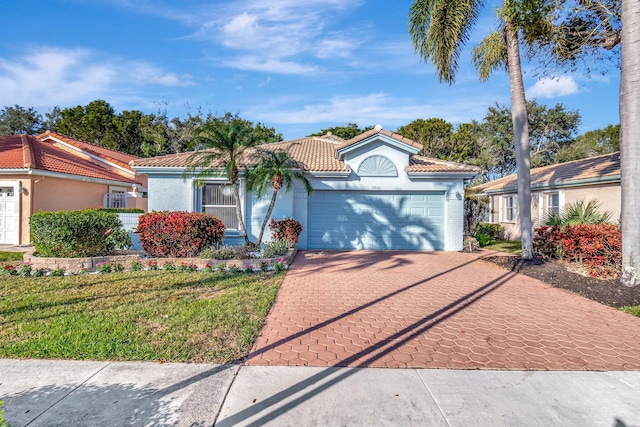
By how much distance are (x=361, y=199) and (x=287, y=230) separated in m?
3.33

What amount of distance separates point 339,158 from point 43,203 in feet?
40.5

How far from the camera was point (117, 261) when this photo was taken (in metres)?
9.54

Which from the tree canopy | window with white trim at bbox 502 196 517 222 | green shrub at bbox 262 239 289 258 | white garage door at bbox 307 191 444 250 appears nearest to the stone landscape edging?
green shrub at bbox 262 239 289 258

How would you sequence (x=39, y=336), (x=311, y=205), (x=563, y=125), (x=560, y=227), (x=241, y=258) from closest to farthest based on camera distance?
(x=39, y=336), (x=241, y=258), (x=560, y=227), (x=311, y=205), (x=563, y=125)

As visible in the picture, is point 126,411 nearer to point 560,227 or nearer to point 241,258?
point 241,258

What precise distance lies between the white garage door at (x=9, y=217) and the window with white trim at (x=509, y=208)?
75.5ft

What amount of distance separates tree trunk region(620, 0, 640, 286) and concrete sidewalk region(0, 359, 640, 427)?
4.96m

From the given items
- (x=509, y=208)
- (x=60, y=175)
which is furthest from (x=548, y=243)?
(x=60, y=175)

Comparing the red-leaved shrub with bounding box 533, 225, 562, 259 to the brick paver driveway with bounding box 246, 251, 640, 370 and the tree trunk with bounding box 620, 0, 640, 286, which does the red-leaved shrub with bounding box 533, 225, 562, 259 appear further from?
the tree trunk with bounding box 620, 0, 640, 286

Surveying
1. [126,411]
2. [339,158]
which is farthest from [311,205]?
[126,411]

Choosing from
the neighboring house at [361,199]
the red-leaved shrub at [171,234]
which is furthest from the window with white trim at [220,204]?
the red-leaved shrub at [171,234]

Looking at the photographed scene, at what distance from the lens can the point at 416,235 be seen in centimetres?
1399

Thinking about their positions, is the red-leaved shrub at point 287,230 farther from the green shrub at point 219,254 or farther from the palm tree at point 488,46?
the palm tree at point 488,46

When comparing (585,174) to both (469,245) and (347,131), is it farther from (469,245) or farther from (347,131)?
(347,131)
